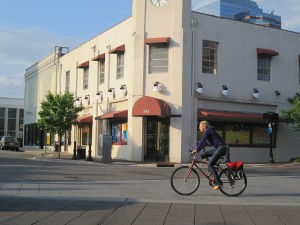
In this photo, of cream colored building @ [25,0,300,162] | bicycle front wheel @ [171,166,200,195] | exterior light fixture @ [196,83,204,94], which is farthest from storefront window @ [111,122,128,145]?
bicycle front wheel @ [171,166,200,195]

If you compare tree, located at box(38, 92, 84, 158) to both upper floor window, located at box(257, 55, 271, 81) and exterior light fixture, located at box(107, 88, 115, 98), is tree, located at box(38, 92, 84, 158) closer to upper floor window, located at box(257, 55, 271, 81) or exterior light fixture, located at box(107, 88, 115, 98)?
exterior light fixture, located at box(107, 88, 115, 98)

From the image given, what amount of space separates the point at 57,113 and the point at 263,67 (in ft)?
48.5

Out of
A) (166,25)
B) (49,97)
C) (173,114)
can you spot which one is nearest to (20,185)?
(173,114)

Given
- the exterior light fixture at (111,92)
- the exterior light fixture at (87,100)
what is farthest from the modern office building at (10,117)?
the exterior light fixture at (111,92)

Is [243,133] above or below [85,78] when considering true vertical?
below

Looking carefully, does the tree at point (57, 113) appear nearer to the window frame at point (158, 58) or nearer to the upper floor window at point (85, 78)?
the upper floor window at point (85, 78)

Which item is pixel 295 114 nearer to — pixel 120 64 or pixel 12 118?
pixel 120 64

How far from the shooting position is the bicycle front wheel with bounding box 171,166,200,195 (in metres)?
11.2

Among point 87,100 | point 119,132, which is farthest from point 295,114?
point 87,100

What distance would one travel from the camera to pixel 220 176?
1116 centimetres

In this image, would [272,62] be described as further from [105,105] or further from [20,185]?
[20,185]

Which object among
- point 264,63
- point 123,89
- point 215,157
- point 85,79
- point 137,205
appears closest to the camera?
point 137,205

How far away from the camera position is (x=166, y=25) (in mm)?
28312

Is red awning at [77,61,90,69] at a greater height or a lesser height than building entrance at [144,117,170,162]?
greater
